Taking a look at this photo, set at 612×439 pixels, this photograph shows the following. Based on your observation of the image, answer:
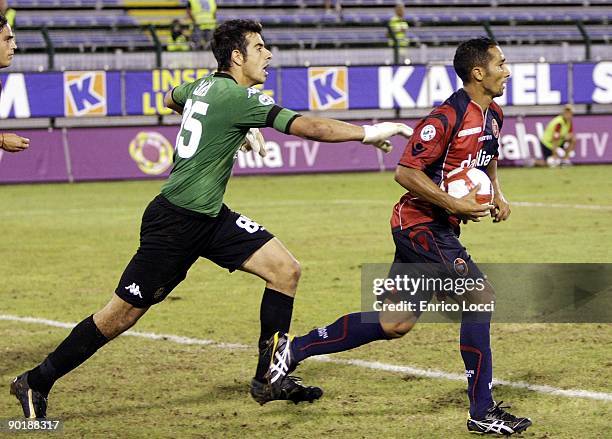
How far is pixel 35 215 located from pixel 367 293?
29.1 ft

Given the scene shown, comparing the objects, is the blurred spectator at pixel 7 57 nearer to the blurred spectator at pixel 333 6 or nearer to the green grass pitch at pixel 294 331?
the green grass pitch at pixel 294 331

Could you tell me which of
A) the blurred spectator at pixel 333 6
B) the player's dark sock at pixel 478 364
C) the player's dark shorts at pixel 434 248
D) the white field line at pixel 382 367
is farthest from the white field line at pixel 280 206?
the blurred spectator at pixel 333 6

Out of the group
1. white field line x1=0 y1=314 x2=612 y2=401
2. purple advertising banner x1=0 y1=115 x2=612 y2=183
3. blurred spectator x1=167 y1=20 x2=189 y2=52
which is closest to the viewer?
white field line x1=0 y1=314 x2=612 y2=401

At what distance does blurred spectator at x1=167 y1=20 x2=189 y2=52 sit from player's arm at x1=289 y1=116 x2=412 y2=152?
21.3 meters

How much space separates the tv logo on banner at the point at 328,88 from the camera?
26.5 meters

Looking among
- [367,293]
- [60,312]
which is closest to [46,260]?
[60,312]

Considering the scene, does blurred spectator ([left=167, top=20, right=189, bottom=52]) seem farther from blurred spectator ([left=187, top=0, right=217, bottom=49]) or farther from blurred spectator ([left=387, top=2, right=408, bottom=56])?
blurred spectator ([left=387, top=2, right=408, bottom=56])

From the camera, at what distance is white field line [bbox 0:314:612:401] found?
635 cm

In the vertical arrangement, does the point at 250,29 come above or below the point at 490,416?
above

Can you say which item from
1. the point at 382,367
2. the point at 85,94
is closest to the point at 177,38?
the point at 85,94

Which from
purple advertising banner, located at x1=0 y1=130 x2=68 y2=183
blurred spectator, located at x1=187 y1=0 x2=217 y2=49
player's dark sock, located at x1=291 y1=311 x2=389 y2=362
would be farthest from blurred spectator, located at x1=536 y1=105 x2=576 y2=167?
player's dark sock, located at x1=291 y1=311 x2=389 y2=362

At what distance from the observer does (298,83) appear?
86.5ft

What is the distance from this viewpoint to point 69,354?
19.4 ft

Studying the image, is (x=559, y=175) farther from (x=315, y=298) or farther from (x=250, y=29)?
(x=250, y=29)
